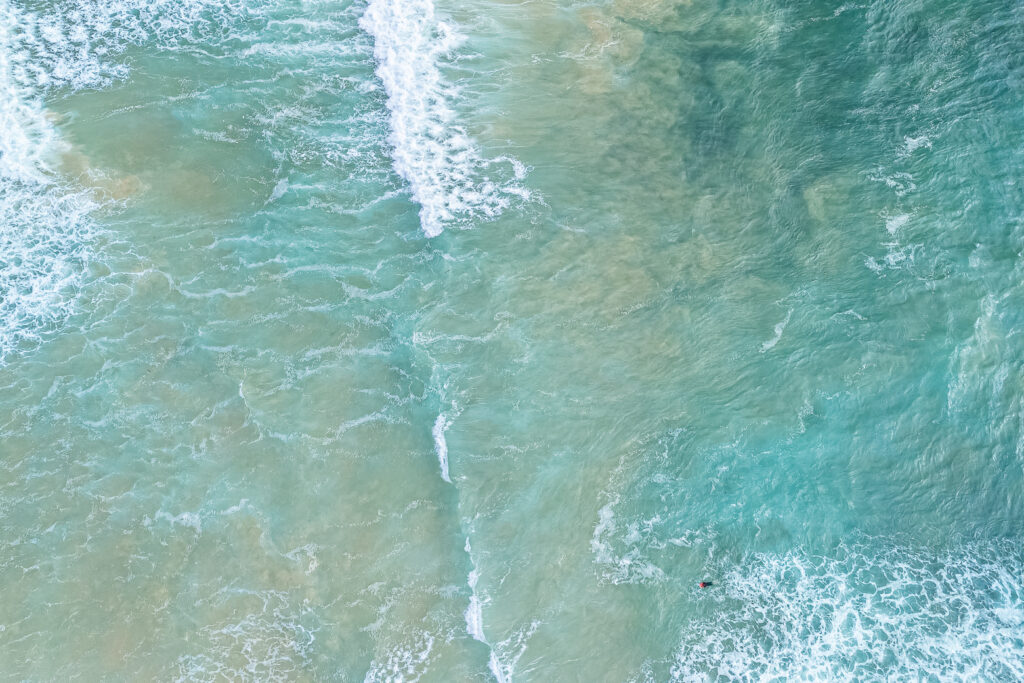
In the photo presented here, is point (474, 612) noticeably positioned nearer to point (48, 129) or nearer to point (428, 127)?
point (428, 127)

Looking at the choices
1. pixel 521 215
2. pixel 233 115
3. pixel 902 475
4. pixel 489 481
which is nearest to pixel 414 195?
pixel 521 215

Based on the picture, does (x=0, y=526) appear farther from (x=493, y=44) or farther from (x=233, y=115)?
(x=493, y=44)

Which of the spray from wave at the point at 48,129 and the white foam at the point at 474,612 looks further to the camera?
the spray from wave at the point at 48,129

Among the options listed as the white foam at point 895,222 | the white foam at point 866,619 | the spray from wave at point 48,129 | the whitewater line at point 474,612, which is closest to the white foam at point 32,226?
the spray from wave at point 48,129

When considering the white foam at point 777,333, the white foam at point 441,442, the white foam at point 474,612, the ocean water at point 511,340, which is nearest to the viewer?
the white foam at point 474,612

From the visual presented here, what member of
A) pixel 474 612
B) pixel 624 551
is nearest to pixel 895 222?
pixel 624 551

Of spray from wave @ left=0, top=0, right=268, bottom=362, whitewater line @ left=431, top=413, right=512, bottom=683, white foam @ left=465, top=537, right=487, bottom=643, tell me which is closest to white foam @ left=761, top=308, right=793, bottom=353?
whitewater line @ left=431, top=413, right=512, bottom=683

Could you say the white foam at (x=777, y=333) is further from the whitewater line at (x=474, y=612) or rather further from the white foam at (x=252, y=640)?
the white foam at (x=252, y=640)
